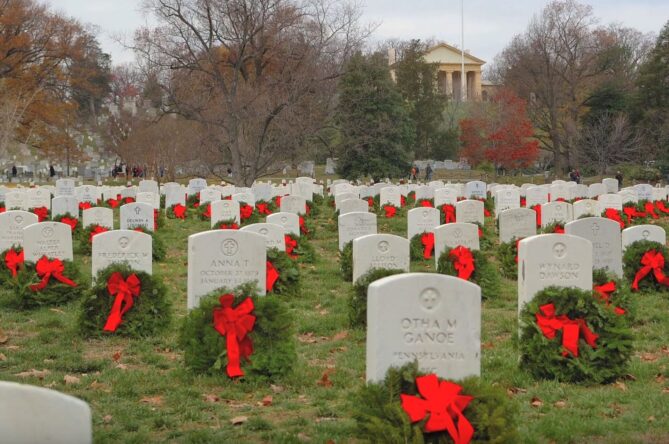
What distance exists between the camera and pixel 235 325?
809 centimetres

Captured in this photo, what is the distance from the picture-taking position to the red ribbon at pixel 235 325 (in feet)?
26.4

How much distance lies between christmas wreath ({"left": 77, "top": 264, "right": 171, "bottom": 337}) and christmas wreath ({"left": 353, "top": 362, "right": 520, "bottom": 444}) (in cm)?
484

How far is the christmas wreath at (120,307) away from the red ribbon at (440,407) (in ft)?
16.7

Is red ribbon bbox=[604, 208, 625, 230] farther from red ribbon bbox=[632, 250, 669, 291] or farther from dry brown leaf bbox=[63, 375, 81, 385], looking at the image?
dry brown leaf bbox=[63, 375, 81, 385]

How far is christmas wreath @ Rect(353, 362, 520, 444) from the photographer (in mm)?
5383

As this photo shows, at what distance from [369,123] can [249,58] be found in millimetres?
11319

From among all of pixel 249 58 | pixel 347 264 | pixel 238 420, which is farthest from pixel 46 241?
pixel 249 58

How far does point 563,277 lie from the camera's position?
8578 millimetres

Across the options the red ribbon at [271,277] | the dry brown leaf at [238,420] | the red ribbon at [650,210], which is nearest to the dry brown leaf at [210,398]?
the dry brown leaf at [238,420]

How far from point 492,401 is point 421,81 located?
5354cm

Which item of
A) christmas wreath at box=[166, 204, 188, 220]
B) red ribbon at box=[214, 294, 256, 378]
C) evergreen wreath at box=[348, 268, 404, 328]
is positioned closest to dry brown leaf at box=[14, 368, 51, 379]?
red ribbon at box=[214, 294, 256, 378]

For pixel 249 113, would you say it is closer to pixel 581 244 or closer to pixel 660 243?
pixel 660 243

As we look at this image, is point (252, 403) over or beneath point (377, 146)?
beneath

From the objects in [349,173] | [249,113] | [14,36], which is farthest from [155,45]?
[14,36]
